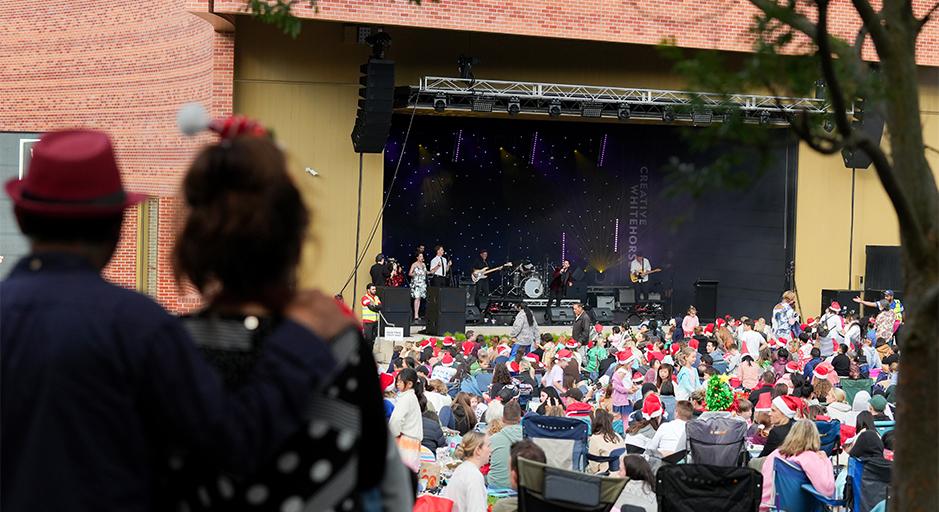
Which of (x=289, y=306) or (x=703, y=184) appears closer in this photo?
(x=289, y=306)

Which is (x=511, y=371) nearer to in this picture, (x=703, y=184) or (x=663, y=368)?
(x=663, y=368)

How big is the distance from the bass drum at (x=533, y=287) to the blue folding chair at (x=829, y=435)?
59.7ft

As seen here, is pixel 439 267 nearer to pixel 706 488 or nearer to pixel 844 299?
pixel 844 299

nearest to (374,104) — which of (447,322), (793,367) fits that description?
(447,322)

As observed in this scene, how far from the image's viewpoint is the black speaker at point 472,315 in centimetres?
2592

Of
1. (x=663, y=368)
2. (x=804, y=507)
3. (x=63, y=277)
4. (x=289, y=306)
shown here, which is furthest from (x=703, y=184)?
(x=663, y=368)

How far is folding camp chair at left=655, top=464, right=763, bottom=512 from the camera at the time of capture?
7.17 metres

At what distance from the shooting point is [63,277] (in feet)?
6.16

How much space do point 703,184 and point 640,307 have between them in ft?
82.9

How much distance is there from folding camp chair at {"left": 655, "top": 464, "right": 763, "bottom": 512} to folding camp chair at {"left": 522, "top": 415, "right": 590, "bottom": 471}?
208 cm

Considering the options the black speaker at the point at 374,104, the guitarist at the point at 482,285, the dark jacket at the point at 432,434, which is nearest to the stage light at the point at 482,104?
A: the black speaker at the point at 374,104

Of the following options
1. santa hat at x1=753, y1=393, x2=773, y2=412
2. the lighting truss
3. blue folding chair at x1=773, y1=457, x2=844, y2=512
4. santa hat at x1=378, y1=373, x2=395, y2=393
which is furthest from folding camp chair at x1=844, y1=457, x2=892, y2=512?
the lighting truss

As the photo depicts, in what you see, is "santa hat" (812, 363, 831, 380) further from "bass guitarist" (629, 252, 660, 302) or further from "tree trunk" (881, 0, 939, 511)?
"bass guitarist" (629, 252, 660, 302)

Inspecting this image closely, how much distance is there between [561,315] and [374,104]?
7617mm
